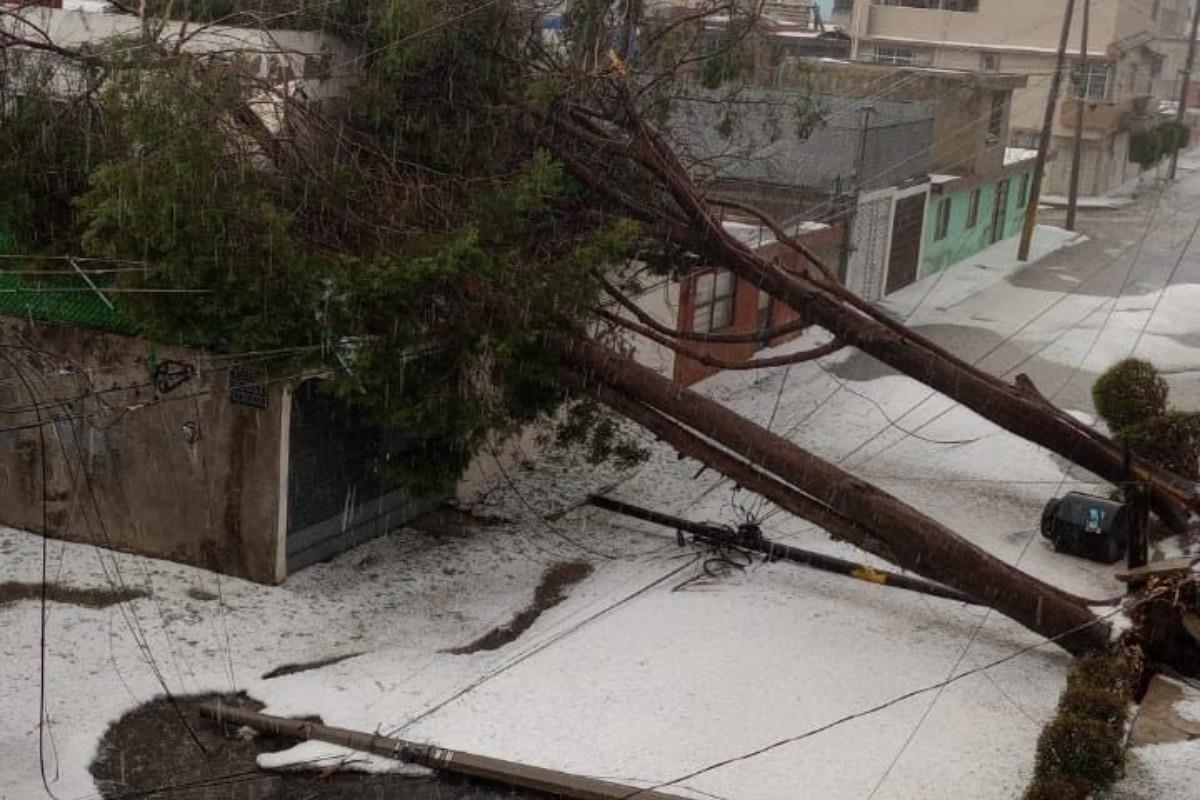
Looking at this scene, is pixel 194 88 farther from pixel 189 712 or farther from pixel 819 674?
pixel 819 674

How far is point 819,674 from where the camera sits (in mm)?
12531

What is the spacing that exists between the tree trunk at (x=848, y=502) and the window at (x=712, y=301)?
287 inches

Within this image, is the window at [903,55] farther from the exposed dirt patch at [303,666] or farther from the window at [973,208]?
the exposed dirt patch at [303,666]

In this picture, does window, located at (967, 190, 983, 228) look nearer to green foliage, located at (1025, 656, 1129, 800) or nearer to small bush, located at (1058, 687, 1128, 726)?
small bush, located at (1058, 687, 1128, 726)

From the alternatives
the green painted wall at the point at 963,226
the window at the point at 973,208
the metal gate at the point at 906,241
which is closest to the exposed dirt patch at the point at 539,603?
the metal gate at the point at 906,241

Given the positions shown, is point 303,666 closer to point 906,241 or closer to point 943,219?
point 906,241

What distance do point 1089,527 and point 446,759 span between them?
852cm

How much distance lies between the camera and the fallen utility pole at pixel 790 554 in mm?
14414

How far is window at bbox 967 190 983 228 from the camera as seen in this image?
112 ft

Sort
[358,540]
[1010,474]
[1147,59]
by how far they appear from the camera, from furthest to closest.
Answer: [1147,59], [1010,474], [358,540]

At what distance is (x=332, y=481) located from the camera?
14.4 meters

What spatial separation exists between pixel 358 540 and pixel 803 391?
9004 mm

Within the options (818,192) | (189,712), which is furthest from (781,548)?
→ (818,192)

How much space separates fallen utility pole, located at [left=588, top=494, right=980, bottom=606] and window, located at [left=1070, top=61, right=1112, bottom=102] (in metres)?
31.1
